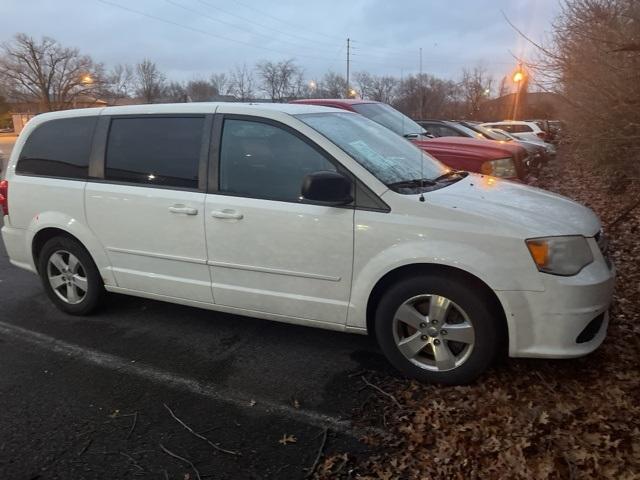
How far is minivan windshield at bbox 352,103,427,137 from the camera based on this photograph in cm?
770

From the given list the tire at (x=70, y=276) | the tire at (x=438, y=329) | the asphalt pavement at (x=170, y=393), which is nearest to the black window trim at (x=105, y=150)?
the tire at (x=70, y=276)

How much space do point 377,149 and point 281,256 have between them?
3.61 feet

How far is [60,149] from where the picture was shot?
464 cm

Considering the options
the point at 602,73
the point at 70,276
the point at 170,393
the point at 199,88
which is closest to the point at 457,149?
the point at 602,73

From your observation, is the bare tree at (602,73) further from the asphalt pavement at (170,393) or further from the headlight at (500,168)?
the asphalt pavement at (170,393)

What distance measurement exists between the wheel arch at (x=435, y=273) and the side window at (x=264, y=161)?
2.62ft

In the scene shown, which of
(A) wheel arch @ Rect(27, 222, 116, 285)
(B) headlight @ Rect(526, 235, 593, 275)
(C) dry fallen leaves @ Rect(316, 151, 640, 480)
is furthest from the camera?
(A) wheel arch @ Rect(27, 222, 116, 285)

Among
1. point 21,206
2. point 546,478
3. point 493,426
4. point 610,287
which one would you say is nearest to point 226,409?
point 493,426

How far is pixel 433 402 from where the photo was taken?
10.5 feet

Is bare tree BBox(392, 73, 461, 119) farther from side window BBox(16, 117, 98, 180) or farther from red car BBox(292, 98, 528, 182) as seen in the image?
side window BBox(16, 117, 98, 180)

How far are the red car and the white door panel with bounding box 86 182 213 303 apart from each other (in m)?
3.79

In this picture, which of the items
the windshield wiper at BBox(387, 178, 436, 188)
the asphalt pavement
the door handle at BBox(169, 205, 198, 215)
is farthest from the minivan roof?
the asphalt pavement

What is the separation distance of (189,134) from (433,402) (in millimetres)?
2577

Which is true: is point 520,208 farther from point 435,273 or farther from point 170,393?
point 170,393
